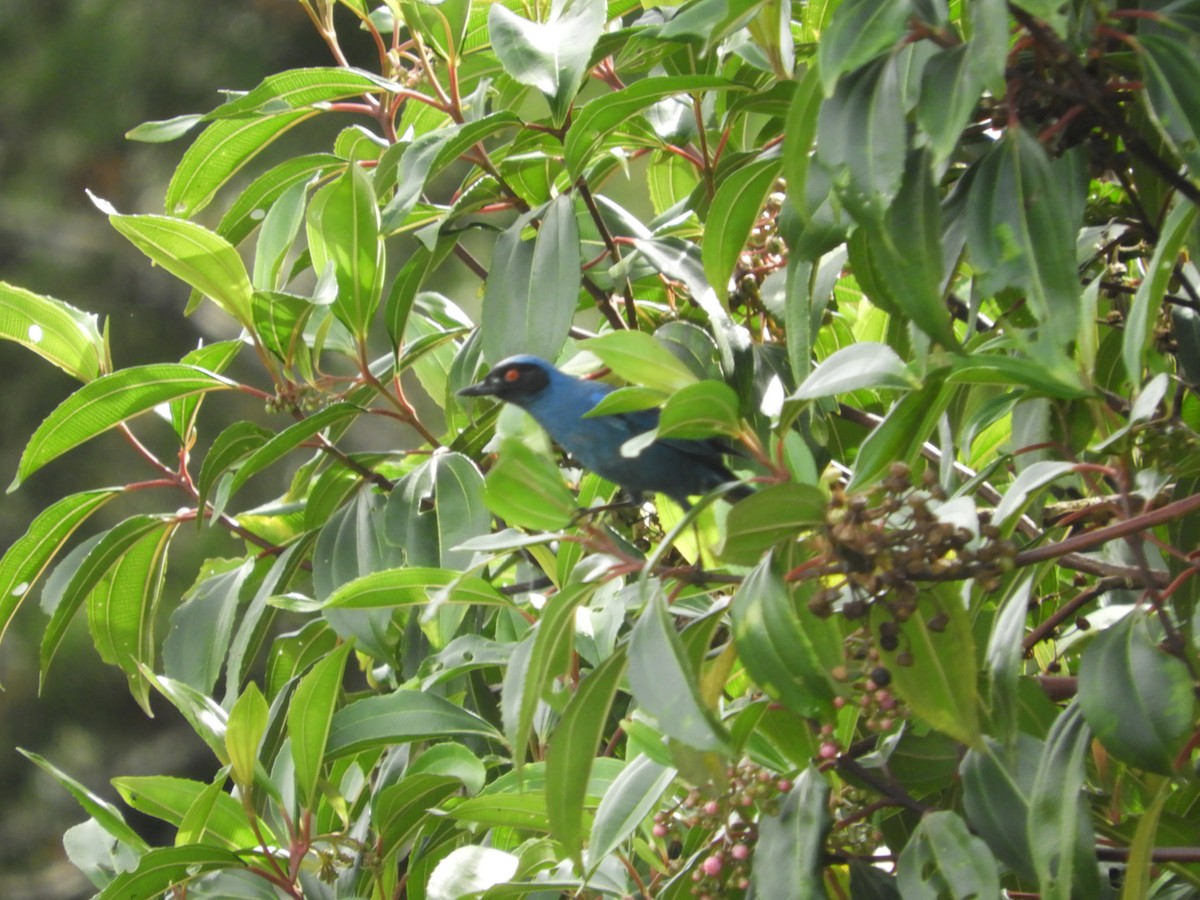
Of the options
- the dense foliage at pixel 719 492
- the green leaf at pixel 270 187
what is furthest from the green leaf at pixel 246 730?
the green leaf at pixel 270 187

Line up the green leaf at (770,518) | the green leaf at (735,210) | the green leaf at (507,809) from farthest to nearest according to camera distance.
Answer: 1. the green leaf at (507,809)
2. the green leaf at (735,210)
3. the green leaf at (770,518)

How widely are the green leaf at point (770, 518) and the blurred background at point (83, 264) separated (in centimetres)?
655

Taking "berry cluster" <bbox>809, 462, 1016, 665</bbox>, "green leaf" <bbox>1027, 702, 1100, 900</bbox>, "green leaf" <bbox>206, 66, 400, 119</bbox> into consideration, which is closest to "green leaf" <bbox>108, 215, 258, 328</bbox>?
"green leaf" <bbox>206, 66, 400, 119</bbox>

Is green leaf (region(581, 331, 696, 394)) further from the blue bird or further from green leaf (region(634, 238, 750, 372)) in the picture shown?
the blue bird

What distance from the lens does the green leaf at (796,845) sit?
168 cm

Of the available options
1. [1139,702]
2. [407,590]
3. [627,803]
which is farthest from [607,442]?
[1139,702]

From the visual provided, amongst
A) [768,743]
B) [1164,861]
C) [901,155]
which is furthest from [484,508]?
[1164,861]

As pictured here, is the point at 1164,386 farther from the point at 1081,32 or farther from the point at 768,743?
the point at 768,743

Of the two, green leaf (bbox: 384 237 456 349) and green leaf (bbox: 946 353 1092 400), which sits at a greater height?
green leaf (bbox: 384 237 456 349)

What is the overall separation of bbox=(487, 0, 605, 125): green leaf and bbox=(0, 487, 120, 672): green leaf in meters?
1.17

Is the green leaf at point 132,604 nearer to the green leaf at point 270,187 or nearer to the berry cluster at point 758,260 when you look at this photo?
the green leaf at point 270,187

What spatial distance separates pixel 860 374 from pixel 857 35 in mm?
398

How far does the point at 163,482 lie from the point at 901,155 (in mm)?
1571

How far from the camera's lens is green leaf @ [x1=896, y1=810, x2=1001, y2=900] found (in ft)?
5.40
